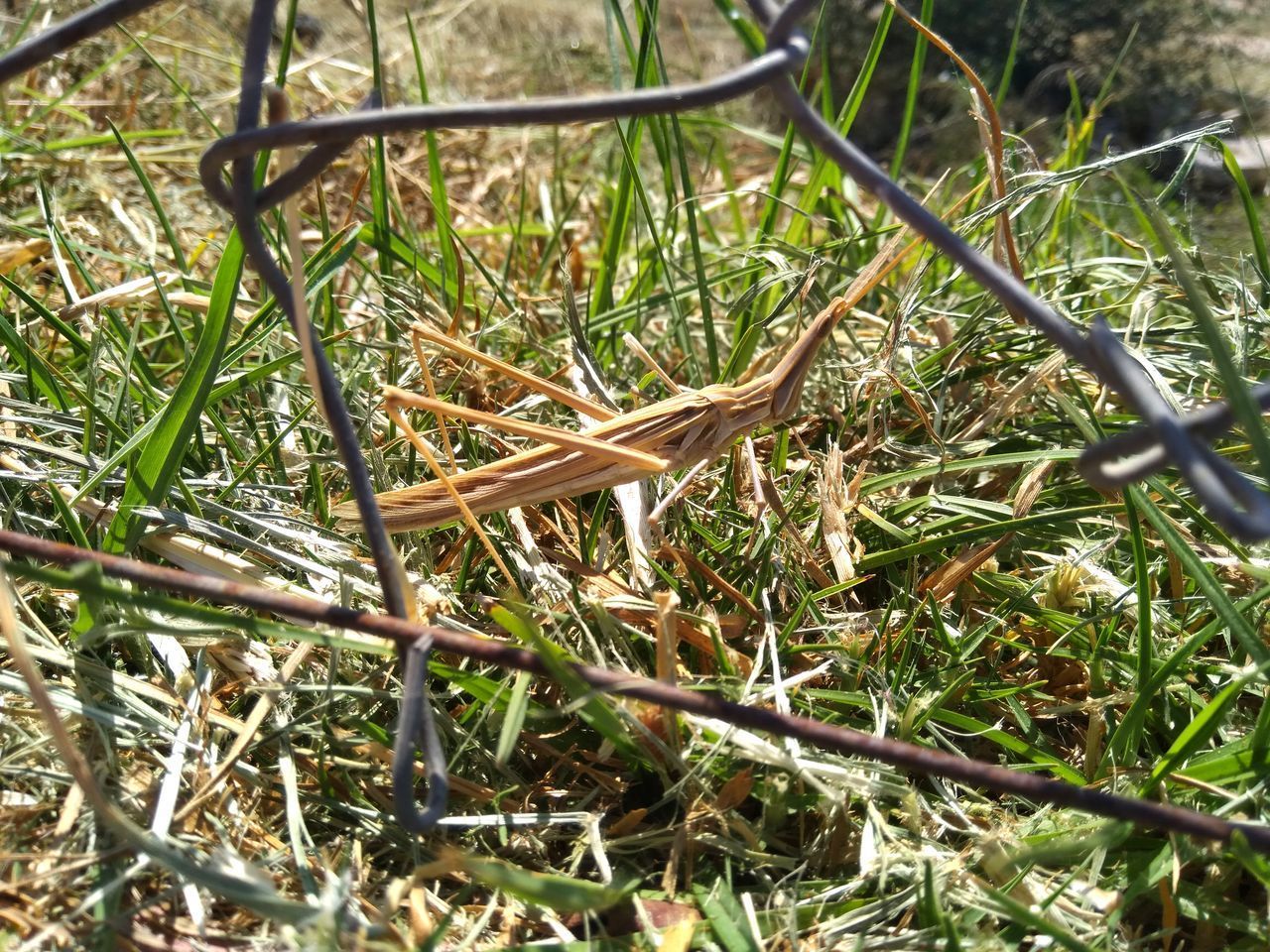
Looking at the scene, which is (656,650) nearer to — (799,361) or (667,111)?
(799,361)

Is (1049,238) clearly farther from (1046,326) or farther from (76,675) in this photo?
(76,675)

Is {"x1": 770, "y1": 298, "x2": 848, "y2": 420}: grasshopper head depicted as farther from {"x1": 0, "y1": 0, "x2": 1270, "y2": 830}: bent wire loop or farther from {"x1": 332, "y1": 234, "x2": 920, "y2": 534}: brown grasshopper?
{"x1": 0, "y1": 0, "x2": 1270, "y2": 830}: bent wire loop

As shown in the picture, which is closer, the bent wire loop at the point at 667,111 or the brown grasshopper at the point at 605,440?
the bent wire loop at the point at 667,111

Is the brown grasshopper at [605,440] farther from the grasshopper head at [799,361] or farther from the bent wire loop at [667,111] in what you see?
the bent wire loop at [667,111]

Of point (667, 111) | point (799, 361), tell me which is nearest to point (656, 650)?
point (799, 361)

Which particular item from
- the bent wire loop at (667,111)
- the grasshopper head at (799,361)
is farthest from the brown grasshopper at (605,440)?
the bent wire loop at (667,111)

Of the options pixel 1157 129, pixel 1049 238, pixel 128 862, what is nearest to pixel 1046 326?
pixel 128 862
